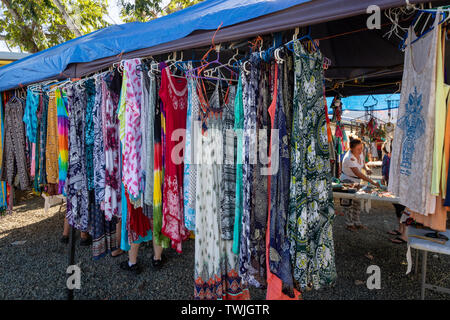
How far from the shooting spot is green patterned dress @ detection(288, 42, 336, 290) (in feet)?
4.72

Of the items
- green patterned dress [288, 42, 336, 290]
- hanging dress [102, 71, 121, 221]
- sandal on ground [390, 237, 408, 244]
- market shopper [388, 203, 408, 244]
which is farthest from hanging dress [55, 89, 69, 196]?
sandal on ground [390, 237, 408, 244]

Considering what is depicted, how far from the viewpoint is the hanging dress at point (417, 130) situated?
1.33 m

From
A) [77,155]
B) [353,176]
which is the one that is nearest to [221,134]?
[77,155]

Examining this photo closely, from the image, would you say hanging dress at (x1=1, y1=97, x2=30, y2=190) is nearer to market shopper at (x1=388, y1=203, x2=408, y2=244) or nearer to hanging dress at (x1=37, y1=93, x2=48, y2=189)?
hanging dress at (x1=37, y1=93, x2=48, y2=189)

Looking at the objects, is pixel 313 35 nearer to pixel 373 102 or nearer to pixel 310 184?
pixel 310 184

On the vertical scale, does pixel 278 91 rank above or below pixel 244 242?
above

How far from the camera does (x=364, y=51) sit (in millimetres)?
2936

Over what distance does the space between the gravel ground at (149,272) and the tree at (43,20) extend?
699 centimetres

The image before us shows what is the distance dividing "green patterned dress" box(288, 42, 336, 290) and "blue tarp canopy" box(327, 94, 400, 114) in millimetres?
4786

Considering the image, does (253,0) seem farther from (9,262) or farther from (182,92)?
(9,262)

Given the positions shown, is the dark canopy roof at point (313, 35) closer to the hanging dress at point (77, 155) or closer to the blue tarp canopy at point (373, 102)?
the hanging dress at point (77, 155)

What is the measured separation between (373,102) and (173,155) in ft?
19.2
